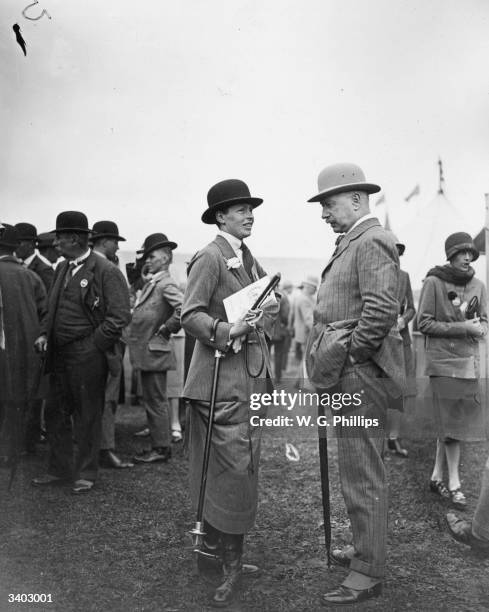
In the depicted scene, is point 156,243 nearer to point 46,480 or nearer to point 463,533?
point 46,480

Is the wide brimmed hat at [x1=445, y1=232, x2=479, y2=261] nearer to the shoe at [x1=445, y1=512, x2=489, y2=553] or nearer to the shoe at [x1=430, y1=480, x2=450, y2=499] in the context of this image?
the shoe at [x1=430, y1=480, x2=450, y2=499]

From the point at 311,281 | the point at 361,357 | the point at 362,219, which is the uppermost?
the point at 311,281

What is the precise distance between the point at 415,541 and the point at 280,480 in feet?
4.75

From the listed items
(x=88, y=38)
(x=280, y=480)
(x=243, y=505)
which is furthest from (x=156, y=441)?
(x=88, y=38)

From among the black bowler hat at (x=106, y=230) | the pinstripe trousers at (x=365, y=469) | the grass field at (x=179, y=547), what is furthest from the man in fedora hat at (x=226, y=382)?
the black bowler hat at (x=106, y=230)

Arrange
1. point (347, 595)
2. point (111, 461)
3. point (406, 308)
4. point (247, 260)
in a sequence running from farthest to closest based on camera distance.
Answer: point (406, 308)
point (111, 461)
point (247, 260)
point (347, 595)

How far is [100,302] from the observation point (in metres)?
4.95

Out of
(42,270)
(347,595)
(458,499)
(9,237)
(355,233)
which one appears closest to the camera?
(347,595)

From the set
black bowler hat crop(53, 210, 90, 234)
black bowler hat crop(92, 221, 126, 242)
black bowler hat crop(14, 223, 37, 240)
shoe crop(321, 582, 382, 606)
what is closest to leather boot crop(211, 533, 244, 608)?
shoe crop(321, 582, 382, 606)

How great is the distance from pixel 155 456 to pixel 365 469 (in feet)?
9.92

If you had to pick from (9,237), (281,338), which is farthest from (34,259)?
(281,338)

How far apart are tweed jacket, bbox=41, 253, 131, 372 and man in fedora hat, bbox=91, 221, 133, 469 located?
18.5 inches

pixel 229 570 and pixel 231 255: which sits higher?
pixel 231 255

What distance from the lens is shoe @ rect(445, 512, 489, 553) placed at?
3.59 meters
